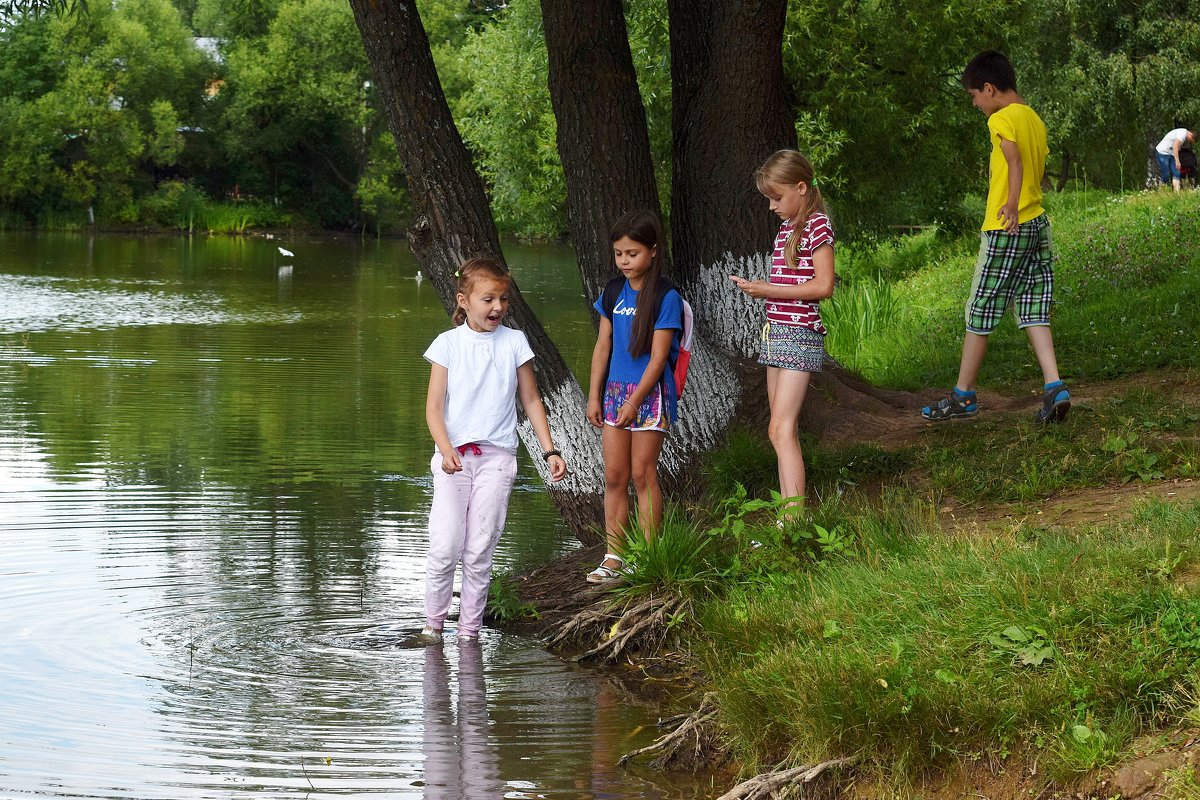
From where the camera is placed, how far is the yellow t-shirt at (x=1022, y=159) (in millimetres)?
7480

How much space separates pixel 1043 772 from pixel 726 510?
2944mm

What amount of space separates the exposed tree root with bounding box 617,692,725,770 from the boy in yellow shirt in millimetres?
3287

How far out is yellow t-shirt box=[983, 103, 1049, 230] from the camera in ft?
24.5

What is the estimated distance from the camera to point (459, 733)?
5.34m

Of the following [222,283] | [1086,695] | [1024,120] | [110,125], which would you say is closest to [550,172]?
[222,283]

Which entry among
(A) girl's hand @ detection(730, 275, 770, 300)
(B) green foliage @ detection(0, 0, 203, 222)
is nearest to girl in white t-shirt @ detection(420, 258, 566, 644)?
(A) girl's hand @ detection(730, 275, 770, 300)

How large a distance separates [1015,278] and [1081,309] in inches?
174

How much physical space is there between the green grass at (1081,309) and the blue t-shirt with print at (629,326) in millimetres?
3821

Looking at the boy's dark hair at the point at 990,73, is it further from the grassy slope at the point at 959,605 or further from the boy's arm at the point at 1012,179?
the grassy slope at the point at 959,605

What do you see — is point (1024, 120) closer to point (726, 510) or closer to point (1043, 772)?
point (726, 510)

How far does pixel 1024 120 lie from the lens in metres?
7.56

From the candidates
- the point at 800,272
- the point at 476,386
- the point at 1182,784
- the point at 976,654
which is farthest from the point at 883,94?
the point at 1182,784

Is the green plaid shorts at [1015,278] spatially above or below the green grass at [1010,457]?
above

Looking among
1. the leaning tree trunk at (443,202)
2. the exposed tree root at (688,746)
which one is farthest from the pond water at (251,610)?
the leaning tree trunk at (443,202)
